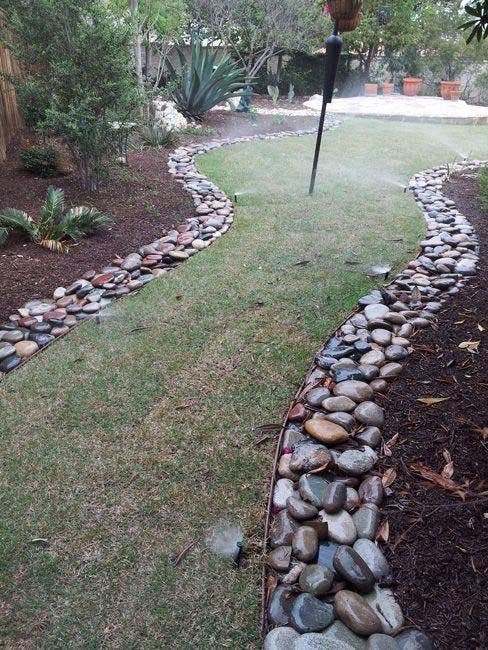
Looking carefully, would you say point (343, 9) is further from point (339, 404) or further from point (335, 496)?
point (335, 496)

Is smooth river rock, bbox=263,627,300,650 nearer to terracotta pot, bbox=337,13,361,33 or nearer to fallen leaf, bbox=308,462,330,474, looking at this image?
fallen leaf, bbox=308,462,330,474

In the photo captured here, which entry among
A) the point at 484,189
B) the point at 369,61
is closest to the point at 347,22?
the point at 484,189

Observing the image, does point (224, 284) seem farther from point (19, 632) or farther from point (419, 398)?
point (19, 632)

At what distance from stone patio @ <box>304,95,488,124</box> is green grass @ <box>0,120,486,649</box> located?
7.31 meters

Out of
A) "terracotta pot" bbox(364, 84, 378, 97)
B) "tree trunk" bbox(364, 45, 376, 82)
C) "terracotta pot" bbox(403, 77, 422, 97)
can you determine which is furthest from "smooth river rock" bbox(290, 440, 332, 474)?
"terracotta pot" bbox(403, 77, 422, 97)

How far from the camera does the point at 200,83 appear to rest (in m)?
7.87

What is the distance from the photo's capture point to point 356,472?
181 centimetres

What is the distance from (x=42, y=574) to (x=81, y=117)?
11.5 feet

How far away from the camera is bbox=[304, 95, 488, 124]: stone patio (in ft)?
32.4

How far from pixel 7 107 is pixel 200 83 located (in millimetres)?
3703

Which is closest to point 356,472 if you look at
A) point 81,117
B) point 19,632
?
point 19,632

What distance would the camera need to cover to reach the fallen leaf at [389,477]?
5.81 feet

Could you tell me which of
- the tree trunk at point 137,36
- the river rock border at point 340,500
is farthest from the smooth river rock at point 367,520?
the tree trunk at point 137,36

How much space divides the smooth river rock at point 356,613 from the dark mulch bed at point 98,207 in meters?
2.36
